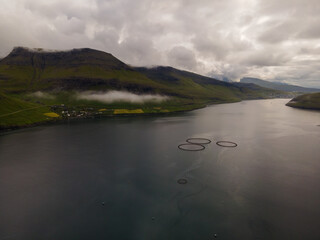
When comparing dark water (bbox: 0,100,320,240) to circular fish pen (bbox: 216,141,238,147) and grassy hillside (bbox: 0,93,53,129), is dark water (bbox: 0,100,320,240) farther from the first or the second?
grassy hillside (bbox: 0,93,53,129)

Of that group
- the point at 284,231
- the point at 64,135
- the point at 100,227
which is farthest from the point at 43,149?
the point at 284,231

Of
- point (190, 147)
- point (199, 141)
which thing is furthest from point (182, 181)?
point (199, 141)

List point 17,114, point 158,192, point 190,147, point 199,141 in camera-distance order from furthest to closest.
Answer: point 17,114, point 199,141, point 190,147, point 158,192

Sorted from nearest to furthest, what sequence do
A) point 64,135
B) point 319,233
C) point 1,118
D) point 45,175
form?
1. point 319,233
2. point 45,175
3. point 64,135
4. point 1,118

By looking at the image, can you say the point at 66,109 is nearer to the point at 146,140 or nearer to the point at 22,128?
the point at 22,128

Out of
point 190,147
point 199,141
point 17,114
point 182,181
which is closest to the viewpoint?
point 182,181

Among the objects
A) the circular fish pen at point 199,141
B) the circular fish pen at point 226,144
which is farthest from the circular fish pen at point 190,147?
the circular fish pen at point 226,144

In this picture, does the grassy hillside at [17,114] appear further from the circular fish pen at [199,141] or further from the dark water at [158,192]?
the circular fish pen at [199,141]

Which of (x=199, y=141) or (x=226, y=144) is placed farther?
(x=199, y=141)

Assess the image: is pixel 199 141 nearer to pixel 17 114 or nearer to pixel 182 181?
pixel 182 181
